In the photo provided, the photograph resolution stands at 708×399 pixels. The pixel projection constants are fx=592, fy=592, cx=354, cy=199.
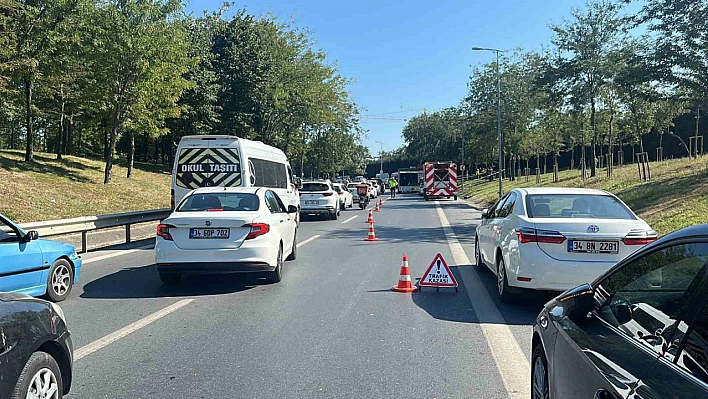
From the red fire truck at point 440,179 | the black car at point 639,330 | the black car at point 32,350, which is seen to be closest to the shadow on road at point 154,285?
the black car at point 32,350

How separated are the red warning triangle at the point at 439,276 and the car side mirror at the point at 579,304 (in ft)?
16.3

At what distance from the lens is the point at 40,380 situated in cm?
353

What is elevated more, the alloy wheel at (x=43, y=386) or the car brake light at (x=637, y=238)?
the car brake light at (x=637, y=238)

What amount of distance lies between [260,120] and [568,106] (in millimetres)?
22368

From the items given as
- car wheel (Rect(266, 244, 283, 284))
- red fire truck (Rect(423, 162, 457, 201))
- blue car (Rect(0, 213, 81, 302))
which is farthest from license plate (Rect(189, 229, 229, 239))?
red fire truck (Rect(423, 162, 457, 201))

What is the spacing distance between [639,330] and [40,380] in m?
3.31

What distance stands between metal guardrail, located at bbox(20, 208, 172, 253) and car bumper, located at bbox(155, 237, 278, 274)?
3.61 meters

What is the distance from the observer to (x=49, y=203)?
20000 millimetres

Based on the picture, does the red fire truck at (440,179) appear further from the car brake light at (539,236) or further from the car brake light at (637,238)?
the car brake light at (637,238)

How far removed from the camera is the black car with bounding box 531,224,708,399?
225 cm

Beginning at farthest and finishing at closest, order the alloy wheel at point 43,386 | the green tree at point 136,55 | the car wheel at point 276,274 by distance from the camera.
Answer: the green tree at point 136,55, the car wheel at point 276,274, the alloy wheel at point 43,386

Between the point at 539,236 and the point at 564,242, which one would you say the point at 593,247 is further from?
the point at 539,236

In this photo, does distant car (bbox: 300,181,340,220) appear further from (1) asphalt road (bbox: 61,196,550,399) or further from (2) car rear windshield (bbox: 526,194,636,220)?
(2) car rear windshield (bbox: 526,194,636,220)

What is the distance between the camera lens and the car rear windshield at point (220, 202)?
9.45m
